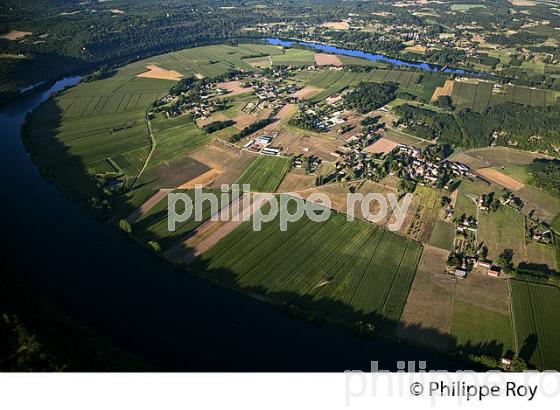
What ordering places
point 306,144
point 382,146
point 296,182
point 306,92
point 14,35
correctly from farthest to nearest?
point 14,35
point 306,92
point 306,144
point 382,146
point 296,182

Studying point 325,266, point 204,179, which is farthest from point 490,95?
point 325,266

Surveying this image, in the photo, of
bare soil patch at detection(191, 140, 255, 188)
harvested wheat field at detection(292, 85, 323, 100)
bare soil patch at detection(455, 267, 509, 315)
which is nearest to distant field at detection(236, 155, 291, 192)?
bare soil patch at detection(191, 140, 255, 188)

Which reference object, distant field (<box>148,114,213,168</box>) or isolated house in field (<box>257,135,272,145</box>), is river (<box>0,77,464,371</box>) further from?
isolated house in field (<box>257,135,272,145</box>)

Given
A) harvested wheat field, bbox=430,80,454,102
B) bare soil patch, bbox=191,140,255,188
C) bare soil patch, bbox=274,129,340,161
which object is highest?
harvested wheat field, bbox=430,80,454,102

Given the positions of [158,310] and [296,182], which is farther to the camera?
[296,182]

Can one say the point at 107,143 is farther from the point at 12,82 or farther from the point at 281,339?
the point at 281,339

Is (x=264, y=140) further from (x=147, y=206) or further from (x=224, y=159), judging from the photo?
(x=147, y=206)
